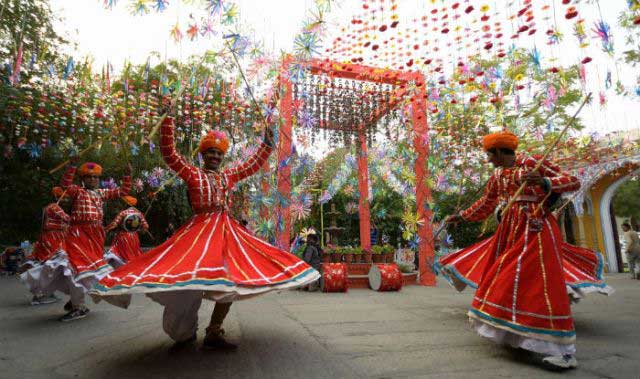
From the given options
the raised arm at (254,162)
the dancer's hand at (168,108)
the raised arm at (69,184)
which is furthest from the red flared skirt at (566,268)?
the raised arm at (69,184)

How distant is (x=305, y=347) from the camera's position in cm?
331

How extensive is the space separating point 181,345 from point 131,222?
233 inches

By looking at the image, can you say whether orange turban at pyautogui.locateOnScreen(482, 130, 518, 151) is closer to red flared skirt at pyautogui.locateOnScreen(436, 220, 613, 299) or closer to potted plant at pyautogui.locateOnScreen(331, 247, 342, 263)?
red flared skirt at pyautogui.locateOnScreen(436, 220, 613, 299)

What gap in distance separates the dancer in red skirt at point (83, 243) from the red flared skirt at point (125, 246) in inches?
115

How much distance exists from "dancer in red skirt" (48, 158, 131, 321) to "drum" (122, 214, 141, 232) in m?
2.52

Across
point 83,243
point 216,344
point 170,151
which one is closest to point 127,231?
point 83,243

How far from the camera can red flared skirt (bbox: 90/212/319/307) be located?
99.8 inches

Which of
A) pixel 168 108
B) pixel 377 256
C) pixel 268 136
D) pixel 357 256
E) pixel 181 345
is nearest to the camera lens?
pixel 168 108

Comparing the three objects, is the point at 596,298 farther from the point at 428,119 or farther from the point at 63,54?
the point at 63,54

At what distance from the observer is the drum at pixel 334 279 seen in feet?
27.6

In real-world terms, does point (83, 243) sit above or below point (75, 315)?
above

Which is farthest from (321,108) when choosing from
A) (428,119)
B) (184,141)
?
(184,141)

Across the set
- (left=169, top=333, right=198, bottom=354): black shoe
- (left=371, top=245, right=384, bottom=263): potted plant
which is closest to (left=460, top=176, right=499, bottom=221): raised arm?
(left=169, top=333, right=198, bottom=354): black shoe

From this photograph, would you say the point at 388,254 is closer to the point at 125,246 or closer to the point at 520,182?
the point at 125,246
